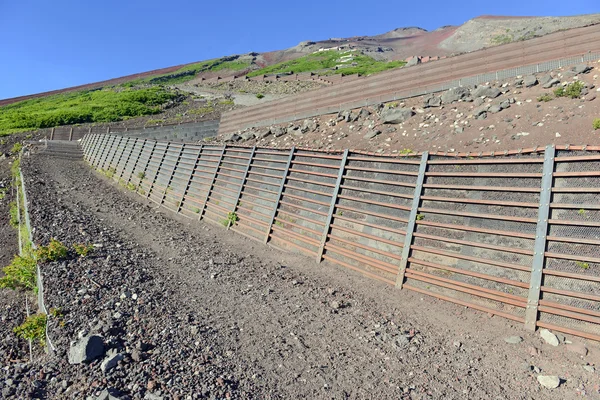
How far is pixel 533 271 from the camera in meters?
Answer: 4.95

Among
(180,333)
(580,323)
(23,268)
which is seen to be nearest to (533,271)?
(580,323)

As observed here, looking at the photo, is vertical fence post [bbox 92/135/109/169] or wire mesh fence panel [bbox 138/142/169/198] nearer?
wire mesh fence panel [bbox 138/142/169/198]

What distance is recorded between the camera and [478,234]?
227 inches

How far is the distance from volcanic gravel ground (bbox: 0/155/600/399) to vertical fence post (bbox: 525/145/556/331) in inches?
10.5

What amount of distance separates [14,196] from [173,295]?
47.3 feet

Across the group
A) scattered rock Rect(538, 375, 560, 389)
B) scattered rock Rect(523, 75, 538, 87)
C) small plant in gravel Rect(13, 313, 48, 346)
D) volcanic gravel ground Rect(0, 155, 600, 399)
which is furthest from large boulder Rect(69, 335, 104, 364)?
scattered rock Rect(523, 75, 538, 87)

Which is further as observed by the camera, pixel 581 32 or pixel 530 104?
pixel 581 32

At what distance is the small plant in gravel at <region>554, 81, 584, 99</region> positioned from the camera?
9.62 metres

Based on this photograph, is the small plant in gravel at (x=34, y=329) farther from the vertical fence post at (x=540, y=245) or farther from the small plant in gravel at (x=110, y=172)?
the small plant in gravel at (x=110, y=172)

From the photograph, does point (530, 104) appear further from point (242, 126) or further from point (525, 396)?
point (242, 126)

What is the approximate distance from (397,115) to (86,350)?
1136 centimetres

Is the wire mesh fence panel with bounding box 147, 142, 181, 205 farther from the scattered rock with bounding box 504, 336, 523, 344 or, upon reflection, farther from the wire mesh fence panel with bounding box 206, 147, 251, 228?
the scattered rock with bounding box 504, 336, 523, 344

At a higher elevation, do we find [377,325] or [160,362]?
[377,325]

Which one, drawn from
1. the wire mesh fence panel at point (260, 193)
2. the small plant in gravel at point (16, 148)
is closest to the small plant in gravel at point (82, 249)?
the wire mesh fence panel at point (260, 193)
